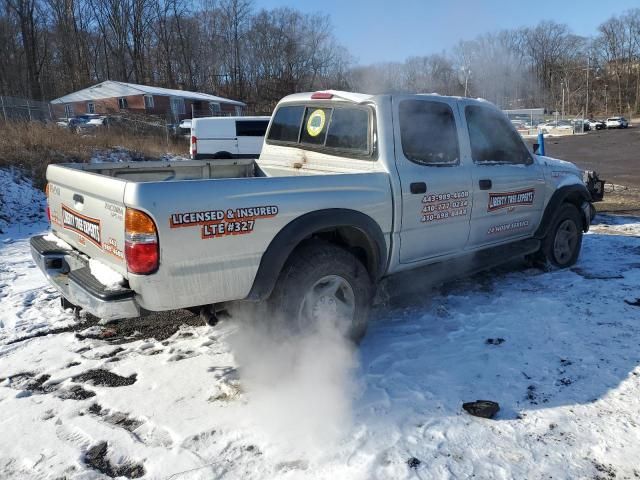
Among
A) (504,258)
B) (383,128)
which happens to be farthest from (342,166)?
(504,258)

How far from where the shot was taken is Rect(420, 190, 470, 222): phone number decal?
153 inches

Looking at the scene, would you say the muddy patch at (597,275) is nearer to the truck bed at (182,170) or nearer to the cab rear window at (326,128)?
the cab rear window at (326,128)

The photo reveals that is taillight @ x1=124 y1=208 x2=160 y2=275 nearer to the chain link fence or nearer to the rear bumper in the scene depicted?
the rear bumper

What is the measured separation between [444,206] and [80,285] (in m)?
2.72

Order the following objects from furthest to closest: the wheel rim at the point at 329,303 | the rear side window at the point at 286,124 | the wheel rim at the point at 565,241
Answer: the wheel rim at the point at 565,241, the rear side window at the point at 286,124, the wheel rim at the point at 329,303

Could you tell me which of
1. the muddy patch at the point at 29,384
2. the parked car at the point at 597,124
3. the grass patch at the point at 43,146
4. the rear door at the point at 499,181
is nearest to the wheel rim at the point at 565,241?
the rear door at the point at 499,181

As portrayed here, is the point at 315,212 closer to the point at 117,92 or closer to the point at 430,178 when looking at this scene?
the point at 430,178

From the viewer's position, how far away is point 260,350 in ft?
11.2

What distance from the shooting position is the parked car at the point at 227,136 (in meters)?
18.2

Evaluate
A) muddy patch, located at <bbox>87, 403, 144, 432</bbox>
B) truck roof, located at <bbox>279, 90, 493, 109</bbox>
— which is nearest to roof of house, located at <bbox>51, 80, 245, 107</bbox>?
truck roof, located at <bbox>279, 90, 493, 109</bbox>

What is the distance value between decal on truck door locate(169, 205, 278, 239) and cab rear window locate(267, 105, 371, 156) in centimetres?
125

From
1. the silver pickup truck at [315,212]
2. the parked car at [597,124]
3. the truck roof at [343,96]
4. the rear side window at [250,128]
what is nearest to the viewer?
the silver pickup truck at [315,212]

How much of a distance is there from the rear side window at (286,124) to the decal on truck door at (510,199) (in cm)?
185

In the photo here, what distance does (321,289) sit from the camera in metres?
3.39
